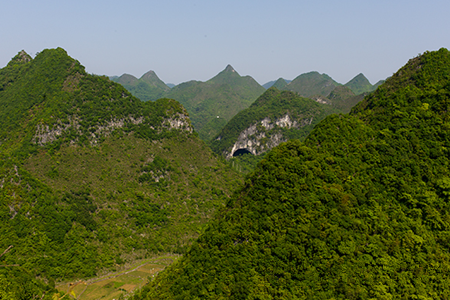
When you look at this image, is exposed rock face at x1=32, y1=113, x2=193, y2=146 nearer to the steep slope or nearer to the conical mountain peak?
the conical mountain peak

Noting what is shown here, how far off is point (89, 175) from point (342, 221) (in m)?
76.1

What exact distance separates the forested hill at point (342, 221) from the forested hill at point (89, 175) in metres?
33.1

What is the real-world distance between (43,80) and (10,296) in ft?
308

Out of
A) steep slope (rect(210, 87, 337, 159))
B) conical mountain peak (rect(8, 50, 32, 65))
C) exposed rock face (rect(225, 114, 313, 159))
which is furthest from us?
exposed rock face (rect(225, 114, 313, 159))

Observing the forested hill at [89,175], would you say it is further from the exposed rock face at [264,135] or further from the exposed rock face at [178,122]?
the exposed rock face at [264,135]

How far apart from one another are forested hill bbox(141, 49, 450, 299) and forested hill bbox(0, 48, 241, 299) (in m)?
33.1

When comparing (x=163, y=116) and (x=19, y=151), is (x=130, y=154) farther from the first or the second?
(x=19, y=151)

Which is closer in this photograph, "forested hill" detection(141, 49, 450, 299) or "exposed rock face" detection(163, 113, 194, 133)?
"forested hill" detection(141, 49, 450, 299)

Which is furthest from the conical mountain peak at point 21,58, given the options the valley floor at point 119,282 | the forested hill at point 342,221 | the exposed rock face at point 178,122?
the forested hill at point 342,221

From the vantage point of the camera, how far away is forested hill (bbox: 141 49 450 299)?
4041 cm

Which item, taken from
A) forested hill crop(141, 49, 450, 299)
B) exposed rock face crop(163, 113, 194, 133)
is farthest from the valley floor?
exposed rock face crop(163, 113, 194, 133)

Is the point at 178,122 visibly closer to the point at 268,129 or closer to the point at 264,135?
the point at 264,135

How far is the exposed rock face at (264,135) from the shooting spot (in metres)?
193

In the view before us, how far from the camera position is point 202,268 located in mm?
47688
